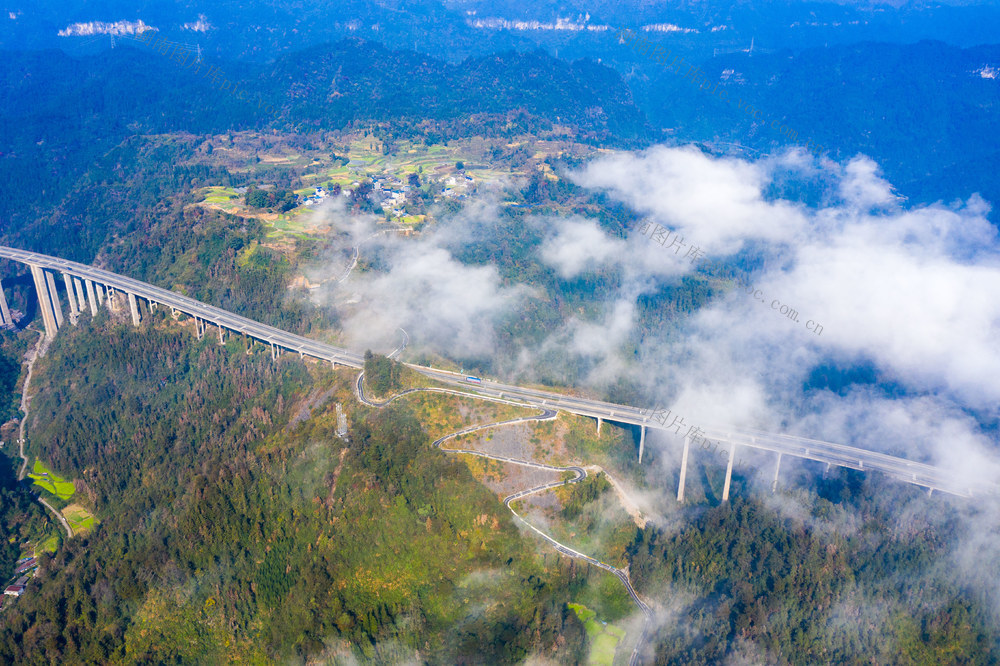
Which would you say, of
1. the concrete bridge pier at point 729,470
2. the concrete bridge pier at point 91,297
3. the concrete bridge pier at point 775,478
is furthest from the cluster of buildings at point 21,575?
the concrete bridge pier at point 775,478

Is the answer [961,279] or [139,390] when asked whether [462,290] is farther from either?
[961,279]

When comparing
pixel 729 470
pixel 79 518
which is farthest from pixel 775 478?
pixel 79 518

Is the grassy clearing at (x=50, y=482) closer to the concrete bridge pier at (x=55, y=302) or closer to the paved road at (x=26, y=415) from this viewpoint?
the paved road at (x=26, y=415)

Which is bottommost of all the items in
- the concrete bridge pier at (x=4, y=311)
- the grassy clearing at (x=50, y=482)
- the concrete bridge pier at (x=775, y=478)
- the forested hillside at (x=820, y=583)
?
the grassy clearing at (x=50, y=482)

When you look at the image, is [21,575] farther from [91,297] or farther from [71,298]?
[71,298]

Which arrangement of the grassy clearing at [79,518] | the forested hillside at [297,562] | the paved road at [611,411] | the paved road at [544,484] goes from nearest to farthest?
the forested hillside at [297,562] < the paved road at [544,484] < the paved road at [611,411] < the grassy clearing at [79,518]

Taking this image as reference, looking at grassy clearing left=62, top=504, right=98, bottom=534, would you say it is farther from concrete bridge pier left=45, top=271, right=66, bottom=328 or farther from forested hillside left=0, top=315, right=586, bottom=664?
concrete bridge pier left=45, top=271, right=66, bottom=328
